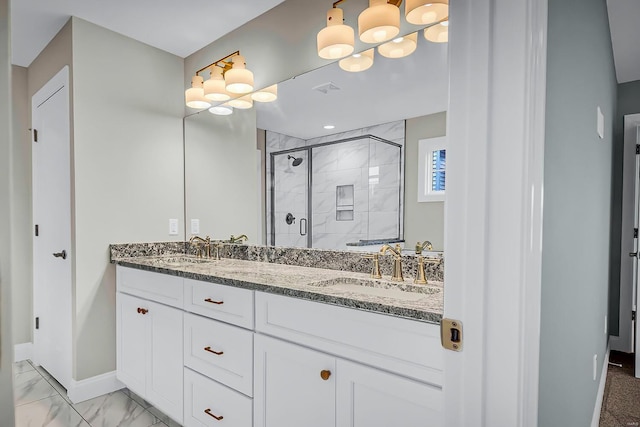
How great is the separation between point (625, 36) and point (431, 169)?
1985 millimetres

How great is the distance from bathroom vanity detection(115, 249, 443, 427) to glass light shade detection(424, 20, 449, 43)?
3.40 feet

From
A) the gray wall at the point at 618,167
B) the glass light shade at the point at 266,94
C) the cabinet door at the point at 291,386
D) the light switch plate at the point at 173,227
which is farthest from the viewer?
Result: the gray wall at the point at 618,167

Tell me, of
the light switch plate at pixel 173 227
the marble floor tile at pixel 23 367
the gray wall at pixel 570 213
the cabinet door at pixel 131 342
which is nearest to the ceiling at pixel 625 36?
the gray wall at pixel 570 213

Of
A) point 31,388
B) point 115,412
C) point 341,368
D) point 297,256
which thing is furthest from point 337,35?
point 31,388

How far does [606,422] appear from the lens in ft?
7.08

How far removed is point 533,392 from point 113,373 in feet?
8.48

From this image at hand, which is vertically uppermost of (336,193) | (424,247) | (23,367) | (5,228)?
(336,193)

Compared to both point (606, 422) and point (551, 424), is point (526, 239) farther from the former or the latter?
point (606, 422)

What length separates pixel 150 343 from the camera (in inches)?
85.1

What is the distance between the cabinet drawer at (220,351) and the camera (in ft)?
5.20

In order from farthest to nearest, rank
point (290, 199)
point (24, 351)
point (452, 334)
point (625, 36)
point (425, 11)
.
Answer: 1. point (24, 351)
2. point (625, 36)
3. point (290, 199)
4. point (425, 11)
5. point (452, 334)

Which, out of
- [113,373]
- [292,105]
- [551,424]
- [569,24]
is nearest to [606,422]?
[551,424]

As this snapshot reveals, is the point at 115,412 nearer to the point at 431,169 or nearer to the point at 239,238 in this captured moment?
the point at 239,238

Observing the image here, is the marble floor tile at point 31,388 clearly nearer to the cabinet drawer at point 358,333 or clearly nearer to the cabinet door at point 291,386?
the cabinet door at point 291,386
